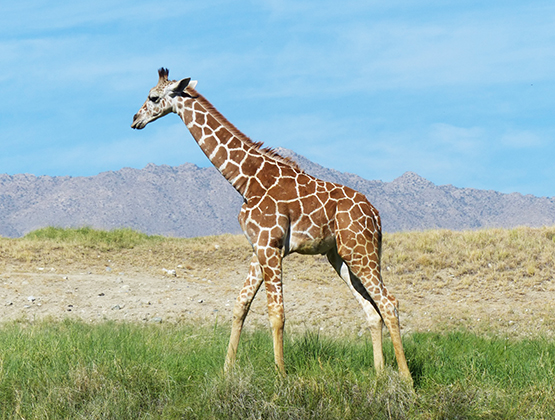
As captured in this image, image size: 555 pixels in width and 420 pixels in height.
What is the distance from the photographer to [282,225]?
7.18 meters

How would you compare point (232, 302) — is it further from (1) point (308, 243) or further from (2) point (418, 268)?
(1) point (308, 243)

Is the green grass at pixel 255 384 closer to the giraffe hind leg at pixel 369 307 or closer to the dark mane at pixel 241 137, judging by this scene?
the giraffe hind leg at pixel 369 307

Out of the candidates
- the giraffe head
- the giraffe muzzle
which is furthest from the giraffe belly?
the giraffe muzzle

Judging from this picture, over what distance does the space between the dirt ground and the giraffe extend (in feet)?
16.5

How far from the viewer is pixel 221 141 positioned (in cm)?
792

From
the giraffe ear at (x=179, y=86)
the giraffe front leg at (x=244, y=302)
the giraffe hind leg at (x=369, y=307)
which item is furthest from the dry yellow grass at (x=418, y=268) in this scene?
the giraffe ear at (x=179, y=86)

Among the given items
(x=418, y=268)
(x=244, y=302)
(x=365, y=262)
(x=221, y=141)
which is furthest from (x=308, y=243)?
(x=418, y=268)

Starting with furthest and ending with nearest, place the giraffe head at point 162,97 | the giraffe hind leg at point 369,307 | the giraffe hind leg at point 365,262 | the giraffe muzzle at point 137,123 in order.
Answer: the giraffe muzzle at point 137,123
the giraffe head at point 162,97
the giraffe hind leg at point 369,307
the giraffe hind leg at point 365,262

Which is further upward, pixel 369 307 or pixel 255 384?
pixel 369 307

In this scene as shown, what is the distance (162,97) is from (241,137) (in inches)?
44.2

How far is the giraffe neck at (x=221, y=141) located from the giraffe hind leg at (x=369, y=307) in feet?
4.49

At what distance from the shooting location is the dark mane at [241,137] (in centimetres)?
798

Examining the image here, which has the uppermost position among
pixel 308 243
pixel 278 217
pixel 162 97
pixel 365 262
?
pixel 162 97

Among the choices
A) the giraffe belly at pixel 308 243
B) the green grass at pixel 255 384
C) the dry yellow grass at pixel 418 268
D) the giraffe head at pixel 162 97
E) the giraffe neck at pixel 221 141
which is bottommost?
the green grass at pixel 255 384
